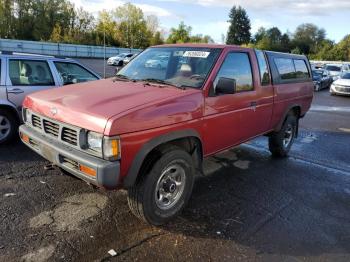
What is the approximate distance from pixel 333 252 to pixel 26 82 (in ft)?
18.4

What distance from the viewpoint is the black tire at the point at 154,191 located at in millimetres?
3570

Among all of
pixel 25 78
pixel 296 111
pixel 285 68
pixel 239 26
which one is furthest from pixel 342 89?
pixel 239 26

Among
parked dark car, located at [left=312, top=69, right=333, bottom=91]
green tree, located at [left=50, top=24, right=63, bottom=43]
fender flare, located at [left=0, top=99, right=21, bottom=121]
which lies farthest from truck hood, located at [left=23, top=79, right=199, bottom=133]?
green tree, located at [left=50, top=24, right=63, bottom=43]

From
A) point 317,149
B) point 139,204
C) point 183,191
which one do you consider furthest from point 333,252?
point 317,149

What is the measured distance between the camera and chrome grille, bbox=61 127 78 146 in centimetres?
348

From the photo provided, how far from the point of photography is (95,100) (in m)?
3.65

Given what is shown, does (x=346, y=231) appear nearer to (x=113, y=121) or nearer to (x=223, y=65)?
(x=223, y=65)

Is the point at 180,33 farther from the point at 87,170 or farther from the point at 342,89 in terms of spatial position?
the point at 87,170

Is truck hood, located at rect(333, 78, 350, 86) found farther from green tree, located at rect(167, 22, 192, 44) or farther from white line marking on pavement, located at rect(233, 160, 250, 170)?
green tree, located at rect(167, 22, 192, 44)

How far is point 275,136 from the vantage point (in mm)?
6406

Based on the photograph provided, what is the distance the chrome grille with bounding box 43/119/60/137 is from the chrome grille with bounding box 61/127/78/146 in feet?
0.39

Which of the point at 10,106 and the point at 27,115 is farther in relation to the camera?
the point at 10,106

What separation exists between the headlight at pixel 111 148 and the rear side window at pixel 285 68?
3700 mm

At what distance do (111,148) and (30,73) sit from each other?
13.4ft
